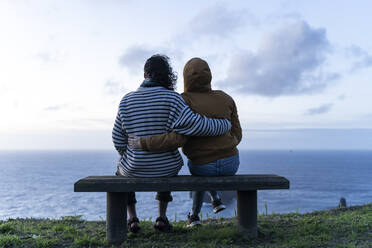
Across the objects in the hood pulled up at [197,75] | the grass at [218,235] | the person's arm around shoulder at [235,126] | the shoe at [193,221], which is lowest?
the grass at [218,235]

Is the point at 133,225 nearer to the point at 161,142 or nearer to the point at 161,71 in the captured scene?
the point at 161,142

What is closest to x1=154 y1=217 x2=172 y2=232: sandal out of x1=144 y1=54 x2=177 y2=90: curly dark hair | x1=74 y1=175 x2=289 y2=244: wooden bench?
x1=74 y1=175 x2=289 y2=244: wooden bench

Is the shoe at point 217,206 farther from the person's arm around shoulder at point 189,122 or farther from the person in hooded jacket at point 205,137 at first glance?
the person's arm around shoulder at point 189,122

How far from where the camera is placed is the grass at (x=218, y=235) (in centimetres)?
419

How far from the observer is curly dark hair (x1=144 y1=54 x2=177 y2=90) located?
4.26 metres

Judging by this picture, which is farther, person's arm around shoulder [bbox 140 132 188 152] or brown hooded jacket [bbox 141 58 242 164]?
brown hooded jacket [bbox 141 58 242 164]

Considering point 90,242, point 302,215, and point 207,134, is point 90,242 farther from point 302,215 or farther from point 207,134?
point 302,215

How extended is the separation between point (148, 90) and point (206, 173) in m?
1.31

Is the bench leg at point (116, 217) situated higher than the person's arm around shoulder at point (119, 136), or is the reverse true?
the person's arm around shoulder at point (119, 136)

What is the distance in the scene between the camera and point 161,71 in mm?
4258

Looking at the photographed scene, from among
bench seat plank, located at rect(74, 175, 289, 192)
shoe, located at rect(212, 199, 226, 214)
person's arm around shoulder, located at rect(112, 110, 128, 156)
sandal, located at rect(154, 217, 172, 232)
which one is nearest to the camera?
bench seat plank, located at rect(74, 175, 289, 192)

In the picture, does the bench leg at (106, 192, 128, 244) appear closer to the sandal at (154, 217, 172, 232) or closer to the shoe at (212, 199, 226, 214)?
the sandal at (154, 217, 172, 232)

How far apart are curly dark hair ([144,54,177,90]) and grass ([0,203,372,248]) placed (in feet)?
6.72

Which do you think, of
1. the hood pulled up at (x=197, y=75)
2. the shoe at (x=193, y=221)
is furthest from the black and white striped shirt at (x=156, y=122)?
the shoe at (x=193, y=221)
